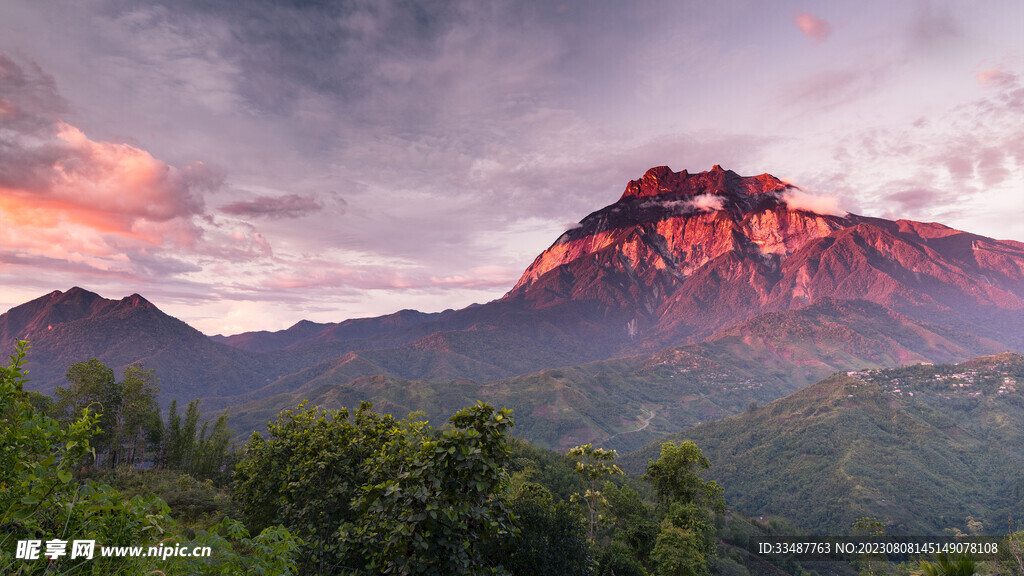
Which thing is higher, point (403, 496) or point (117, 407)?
point (403, 496)

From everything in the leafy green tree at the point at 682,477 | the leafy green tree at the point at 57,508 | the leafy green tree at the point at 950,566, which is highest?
the leafy green tree at the point at 57,508

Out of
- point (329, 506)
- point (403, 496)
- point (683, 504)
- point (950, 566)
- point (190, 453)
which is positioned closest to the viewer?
point (403, 496)

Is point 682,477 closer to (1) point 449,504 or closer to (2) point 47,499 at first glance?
(1) point 449,504

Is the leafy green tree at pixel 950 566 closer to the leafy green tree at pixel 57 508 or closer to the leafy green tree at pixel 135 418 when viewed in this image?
the leafy green tree at pixel 57 508

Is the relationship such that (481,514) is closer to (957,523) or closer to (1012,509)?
(957,523)

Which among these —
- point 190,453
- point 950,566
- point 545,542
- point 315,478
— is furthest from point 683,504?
point 190,453

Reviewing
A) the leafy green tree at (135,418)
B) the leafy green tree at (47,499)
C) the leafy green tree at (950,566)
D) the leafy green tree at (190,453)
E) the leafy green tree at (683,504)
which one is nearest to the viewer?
the leafy green tree at (47,499)

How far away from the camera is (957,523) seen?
14212cm

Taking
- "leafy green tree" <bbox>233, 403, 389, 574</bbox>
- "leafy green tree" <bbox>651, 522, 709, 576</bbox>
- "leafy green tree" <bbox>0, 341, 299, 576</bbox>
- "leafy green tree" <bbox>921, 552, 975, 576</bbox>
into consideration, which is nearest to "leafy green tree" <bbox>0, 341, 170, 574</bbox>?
"leafy green tree" <bbox>0, 341, 299, 576</bbox>

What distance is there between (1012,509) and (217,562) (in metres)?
242

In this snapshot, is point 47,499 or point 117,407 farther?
point 117,407

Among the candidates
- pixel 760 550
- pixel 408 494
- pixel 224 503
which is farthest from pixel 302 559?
pixel 760 550

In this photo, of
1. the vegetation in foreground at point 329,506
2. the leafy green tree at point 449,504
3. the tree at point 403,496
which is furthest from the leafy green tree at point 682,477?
the leafy green tree at point 449,504

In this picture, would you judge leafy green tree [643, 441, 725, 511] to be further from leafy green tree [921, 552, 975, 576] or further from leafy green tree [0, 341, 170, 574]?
leafy green tree [0, 341, 170, 574]
